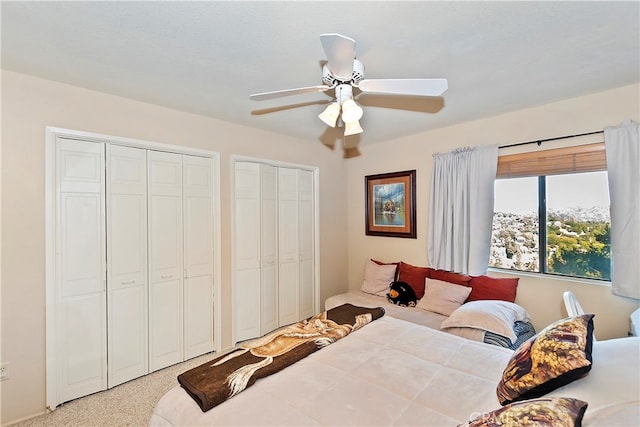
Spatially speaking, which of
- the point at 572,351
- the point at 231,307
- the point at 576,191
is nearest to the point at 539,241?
the point at 576,191

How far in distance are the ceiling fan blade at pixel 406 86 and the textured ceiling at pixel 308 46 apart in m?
0.29

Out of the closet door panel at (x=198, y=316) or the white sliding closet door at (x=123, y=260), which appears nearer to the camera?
the white sliding closet door at (x=123, y=260)

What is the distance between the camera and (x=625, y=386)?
97cm

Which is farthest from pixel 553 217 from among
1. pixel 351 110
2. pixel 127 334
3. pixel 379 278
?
pixel 127 334

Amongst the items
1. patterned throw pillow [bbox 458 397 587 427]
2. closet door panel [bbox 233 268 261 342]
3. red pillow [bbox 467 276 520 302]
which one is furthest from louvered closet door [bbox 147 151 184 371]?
red pillow [bbox 467 276 520 302]

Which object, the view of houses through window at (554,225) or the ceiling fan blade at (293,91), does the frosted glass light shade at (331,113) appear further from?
the view of houses through window at (554,225)

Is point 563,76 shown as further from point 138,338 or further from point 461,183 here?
point 138,338

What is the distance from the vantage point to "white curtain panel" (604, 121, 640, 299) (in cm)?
226

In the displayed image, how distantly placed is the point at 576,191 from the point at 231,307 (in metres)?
3.65

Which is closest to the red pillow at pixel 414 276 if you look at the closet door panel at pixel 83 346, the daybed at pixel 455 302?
the daybed at pixel 455 302

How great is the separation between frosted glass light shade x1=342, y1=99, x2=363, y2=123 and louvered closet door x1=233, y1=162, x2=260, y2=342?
193cm

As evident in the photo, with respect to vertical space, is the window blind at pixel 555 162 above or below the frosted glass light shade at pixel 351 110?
below

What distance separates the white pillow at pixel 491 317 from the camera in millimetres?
2430

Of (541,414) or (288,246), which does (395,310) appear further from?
(541,414)
